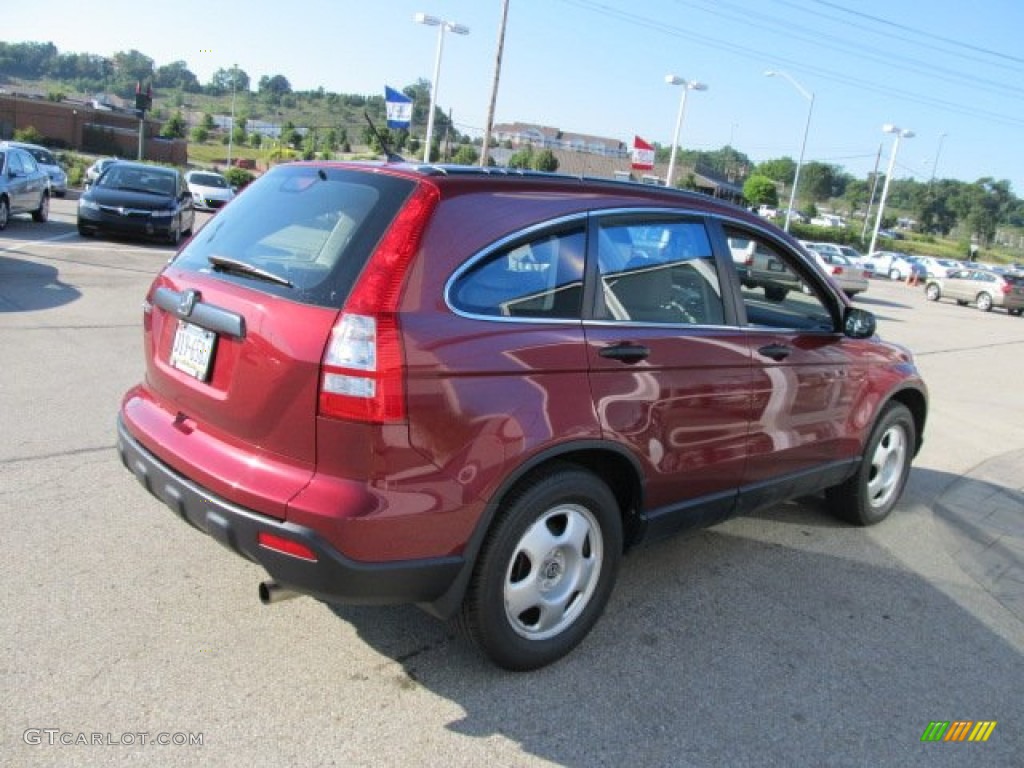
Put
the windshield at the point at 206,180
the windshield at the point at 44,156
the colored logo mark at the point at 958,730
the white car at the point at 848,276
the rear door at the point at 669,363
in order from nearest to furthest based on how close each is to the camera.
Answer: the colored logo mark at the point at 958,730 < the rear door at the point at 669,363 < the white car at the point at 848,276 < the windshield at the point at 206,180 < the windshield at the point at 44,156

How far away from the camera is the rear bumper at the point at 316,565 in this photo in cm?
259

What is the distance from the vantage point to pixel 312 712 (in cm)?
279

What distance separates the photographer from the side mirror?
4.52 metres

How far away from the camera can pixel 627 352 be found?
10.5 feet

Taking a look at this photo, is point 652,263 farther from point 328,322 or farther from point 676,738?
point 676,738

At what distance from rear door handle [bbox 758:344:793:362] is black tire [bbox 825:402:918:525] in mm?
1233

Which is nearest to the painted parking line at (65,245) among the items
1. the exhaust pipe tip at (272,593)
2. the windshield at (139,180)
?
the windshield at (139,180)

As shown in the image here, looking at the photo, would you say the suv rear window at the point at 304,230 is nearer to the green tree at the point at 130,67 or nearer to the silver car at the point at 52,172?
the silver car at the point at 52,172

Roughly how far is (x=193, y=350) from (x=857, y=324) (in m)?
3.39

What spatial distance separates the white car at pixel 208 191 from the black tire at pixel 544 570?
984 inches

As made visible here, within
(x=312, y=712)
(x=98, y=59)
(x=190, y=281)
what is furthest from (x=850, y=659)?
(x=98, y=59)

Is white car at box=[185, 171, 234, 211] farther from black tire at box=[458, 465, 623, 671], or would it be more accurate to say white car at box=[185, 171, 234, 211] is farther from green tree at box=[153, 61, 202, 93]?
green tree at box=[153, 61, 202, 93]

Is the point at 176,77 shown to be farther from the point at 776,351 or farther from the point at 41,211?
the point at 776,351

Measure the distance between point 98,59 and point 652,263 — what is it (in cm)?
20713
